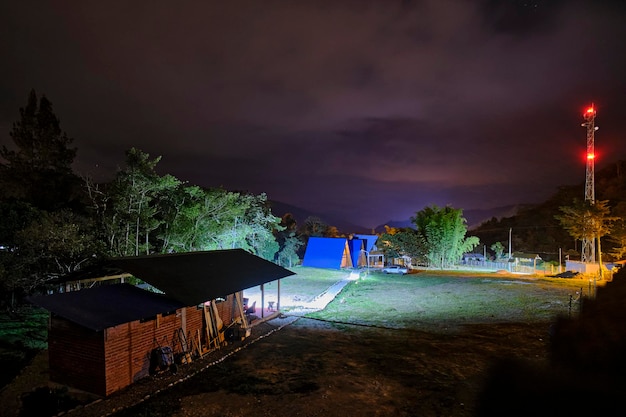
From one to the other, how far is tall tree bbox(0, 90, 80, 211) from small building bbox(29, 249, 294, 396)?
14.2m

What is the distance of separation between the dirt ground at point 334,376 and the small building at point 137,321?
57 cm

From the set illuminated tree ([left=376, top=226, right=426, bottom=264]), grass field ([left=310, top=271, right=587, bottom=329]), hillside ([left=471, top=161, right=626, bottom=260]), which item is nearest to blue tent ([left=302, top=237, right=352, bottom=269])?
illuminated tree ([left=376, top=226, right=426, bottom=264])

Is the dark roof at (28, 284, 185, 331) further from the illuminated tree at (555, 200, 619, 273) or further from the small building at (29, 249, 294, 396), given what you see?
the illuminated tree at (555, 200, 619, 273)

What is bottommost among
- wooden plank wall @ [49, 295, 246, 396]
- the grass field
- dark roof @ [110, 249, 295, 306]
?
the grass field

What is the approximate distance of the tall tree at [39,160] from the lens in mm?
23594

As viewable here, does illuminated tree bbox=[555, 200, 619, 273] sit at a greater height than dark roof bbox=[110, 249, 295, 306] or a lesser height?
greater

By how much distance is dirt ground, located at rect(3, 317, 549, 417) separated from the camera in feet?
27.0

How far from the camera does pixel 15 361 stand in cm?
1211

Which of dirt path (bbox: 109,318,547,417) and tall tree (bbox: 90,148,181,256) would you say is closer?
dirt path (bbox: 109,318,547,417)

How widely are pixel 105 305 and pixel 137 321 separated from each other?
0.88m

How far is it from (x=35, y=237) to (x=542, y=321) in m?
19.6

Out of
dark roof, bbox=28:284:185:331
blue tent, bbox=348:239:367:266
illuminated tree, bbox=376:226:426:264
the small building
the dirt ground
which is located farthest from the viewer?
illuminated tree, bbox=376:226:426:264

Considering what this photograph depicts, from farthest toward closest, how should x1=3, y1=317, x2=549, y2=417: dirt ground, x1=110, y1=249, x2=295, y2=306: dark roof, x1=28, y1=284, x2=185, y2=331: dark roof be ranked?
x1=110, y1=249, x2=295, y2=306: dark roof
x1=28, y1=284, x2=185, y2=331: dark roof
x1=3, y1=317, x2=549, y2=417: dirt ground

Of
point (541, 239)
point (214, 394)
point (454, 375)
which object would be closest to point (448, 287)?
point (454, 375)
